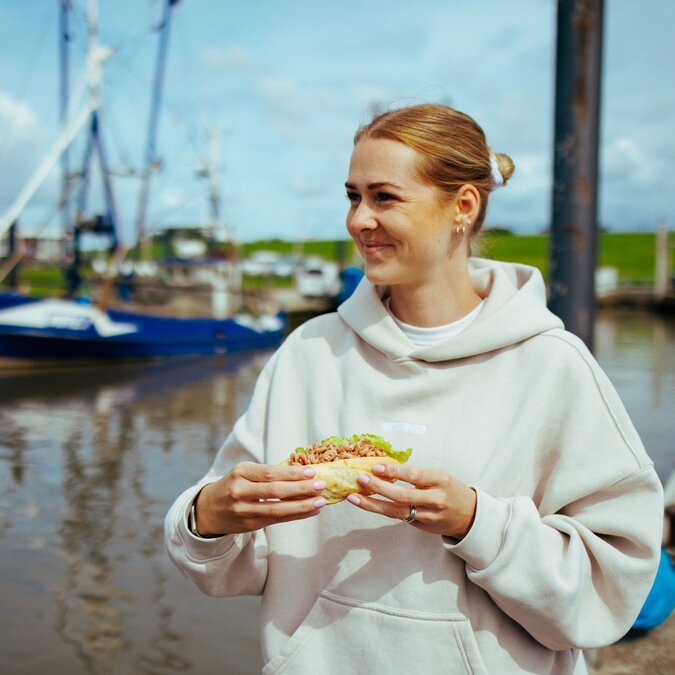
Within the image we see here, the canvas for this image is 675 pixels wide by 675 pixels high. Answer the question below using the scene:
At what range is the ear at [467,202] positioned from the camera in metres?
2.02

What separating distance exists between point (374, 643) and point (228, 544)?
1.45 feet

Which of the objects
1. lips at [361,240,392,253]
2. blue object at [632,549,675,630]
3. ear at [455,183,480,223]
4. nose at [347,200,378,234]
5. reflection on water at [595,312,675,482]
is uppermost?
ear at [455,183,480,223]

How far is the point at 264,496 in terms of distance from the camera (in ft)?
5.61

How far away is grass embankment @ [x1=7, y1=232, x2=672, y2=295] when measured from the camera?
162ft

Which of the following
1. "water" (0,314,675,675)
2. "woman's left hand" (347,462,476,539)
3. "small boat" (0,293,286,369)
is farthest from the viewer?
"small boat" (0,293,286,369)

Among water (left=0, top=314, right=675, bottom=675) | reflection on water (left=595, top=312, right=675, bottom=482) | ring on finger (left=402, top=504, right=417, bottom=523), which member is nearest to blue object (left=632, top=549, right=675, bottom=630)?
water (left=0, top=314, right=675, bottom=675)

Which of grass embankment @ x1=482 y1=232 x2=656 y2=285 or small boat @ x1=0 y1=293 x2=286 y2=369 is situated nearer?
small boat @ x1=0 y1=293 x2=286 y2=369

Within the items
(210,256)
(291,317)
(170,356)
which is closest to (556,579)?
(170,356)

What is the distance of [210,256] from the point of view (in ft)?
99.1

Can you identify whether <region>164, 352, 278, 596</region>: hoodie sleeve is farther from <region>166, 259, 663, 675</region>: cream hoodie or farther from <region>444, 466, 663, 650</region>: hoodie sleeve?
<region>444, 466, 663, 650</region>: hoodie sleeve

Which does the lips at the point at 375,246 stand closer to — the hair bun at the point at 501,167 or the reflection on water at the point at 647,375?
the hair bun at the point at 501,167

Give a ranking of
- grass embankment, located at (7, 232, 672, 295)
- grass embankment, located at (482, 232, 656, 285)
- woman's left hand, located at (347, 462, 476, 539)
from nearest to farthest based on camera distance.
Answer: woman's left hand, located at (347, 462, 476, 539)
grass embankment, located at (7, 232, 672, 295)
grass embankment, located at (482, 232, 656, 285)

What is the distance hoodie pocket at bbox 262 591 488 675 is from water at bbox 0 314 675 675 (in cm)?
276

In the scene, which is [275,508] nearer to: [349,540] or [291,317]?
[349,540]
